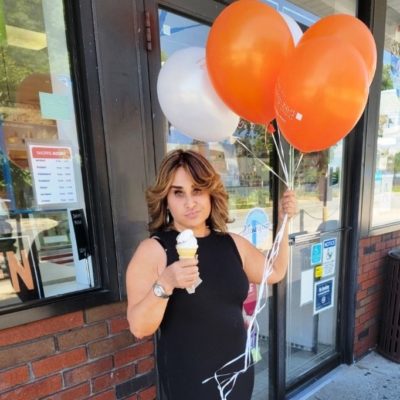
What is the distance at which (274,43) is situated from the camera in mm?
1092

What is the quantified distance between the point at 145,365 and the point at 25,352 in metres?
0.63

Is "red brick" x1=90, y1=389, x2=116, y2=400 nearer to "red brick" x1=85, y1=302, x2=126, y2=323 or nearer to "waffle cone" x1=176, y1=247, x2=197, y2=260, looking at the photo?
"red brick" x1=85, y1=302, x2=126, y2=323

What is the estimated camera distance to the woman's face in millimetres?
1179

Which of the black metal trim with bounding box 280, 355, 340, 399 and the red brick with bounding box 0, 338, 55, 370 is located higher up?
the red brick with bounding box 0, 338, 55, 370

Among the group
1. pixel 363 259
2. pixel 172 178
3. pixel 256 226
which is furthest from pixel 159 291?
pixel 363 259

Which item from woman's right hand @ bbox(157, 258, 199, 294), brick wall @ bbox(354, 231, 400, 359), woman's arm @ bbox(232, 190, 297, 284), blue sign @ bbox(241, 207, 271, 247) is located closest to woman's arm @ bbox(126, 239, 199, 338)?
woman's right hand @ bbox(157, 258, 199, 294)

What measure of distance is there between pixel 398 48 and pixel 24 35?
321 centimetres

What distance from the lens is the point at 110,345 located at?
157cm

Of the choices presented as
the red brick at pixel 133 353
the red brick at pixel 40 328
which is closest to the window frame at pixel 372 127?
the red brick at pixel 133 353

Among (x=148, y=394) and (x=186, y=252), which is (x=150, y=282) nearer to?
(x=186, y=252)

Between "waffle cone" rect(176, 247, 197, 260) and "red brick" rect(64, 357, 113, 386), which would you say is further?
"red brick" rect(64, 357, 113, 386)

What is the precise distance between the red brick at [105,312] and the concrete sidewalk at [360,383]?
1813 millimetres

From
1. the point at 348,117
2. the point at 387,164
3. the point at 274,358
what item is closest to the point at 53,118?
the point at 348,117

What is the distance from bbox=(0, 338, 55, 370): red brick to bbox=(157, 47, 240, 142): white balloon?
1132 millimetres
